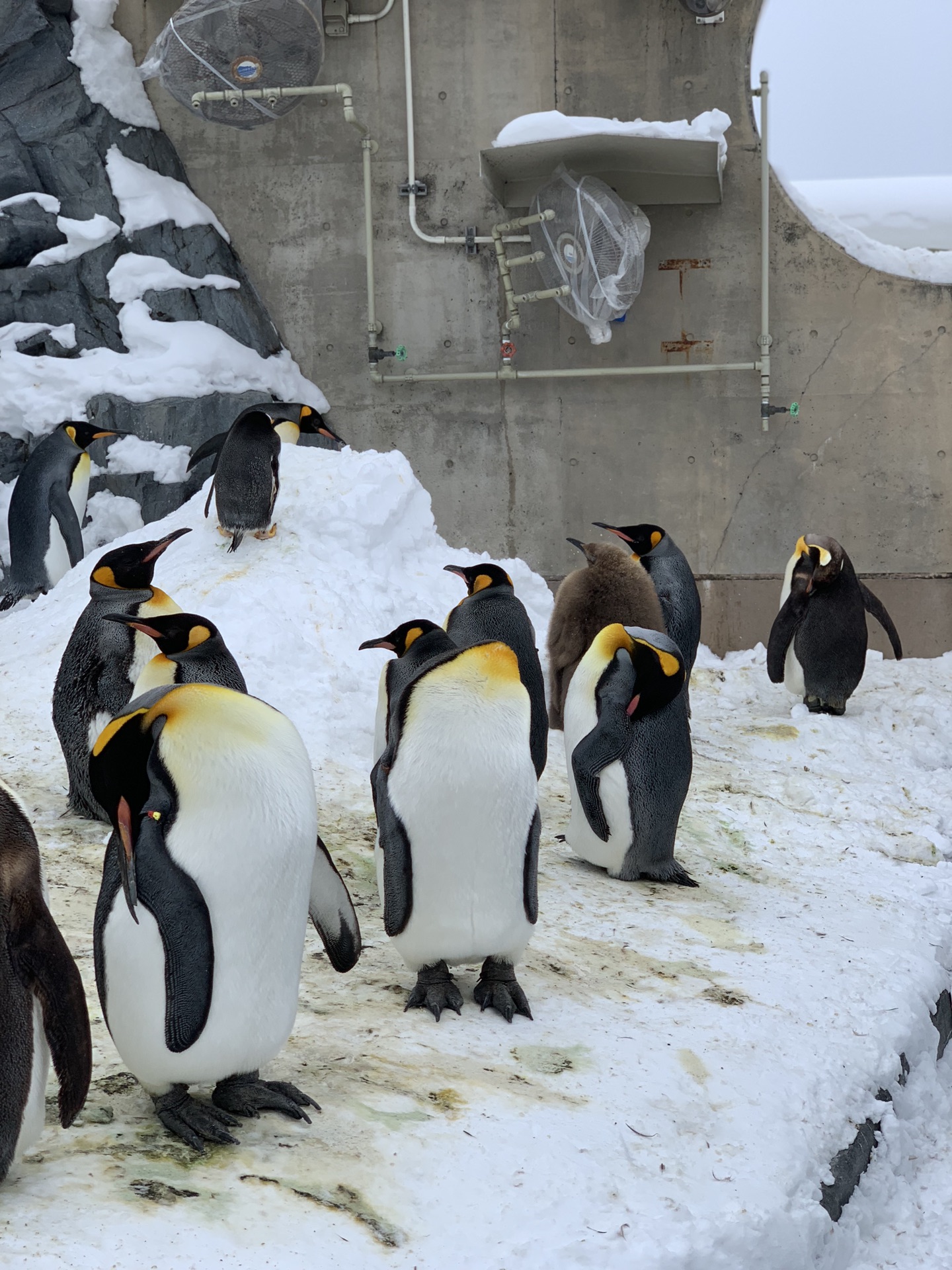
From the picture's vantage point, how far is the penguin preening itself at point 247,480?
5438mm

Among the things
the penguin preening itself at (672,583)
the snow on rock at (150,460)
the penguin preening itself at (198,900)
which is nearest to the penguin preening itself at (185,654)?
the penguin preening itself at (198,900)

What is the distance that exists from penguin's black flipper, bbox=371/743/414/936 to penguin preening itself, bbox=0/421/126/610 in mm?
5616

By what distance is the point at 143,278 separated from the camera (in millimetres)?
9078

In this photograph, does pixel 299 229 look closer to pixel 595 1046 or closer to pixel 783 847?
pixel 783 847

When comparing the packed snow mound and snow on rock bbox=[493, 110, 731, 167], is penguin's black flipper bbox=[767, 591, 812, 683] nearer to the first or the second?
the packed snow mound

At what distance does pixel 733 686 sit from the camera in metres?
7.41

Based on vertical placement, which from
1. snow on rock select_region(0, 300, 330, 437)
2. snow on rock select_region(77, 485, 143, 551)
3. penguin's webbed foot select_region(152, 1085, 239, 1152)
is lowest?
penguin's webbed foot select_region(152, 1085, 239, 1152)

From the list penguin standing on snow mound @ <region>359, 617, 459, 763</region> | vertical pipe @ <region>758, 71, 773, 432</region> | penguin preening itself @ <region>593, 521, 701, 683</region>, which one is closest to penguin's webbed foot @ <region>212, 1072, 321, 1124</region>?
penguin standing on snow mound @ <region>359, 617, 459, 763</region>

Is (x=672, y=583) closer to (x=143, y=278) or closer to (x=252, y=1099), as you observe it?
(x=252, y=1099)

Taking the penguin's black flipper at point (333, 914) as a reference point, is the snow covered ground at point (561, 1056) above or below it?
below

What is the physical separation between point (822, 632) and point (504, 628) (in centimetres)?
291

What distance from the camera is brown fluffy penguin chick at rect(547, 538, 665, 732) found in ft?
16.1

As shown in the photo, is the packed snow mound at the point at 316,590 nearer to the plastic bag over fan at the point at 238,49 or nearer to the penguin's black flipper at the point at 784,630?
the penguin's black flipper at the point at 784,630

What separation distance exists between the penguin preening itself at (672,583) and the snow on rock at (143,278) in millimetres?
4099
